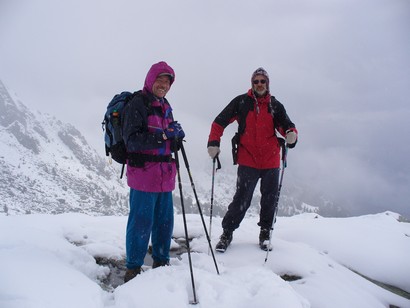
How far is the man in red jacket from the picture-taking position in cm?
670

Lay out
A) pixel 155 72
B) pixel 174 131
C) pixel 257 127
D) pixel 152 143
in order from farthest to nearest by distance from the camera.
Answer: pixel 257 127 → pixel 155 72 → pixel 174 131 → pixel 152 143

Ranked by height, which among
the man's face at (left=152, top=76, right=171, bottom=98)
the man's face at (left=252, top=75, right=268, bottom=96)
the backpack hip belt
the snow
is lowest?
the snow

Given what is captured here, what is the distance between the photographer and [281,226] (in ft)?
31.0

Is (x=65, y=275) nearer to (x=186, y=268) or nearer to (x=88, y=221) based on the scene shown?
(x=186, y=268)

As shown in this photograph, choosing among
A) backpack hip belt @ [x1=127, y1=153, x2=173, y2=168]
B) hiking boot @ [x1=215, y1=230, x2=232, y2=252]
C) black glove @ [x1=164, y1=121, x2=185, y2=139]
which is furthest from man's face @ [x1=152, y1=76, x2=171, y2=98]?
hiking boot @ [x1=215, y1=230, x2=232, y2=252]

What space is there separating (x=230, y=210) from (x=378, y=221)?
23.0 ft

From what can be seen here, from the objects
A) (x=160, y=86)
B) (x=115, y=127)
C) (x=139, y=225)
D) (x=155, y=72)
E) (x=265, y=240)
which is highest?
(x=155, y=72)

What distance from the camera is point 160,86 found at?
5340 millimetres

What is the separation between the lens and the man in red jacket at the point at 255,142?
6699mm

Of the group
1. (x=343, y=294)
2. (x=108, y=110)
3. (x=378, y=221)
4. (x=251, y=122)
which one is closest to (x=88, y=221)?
(x=108, y=110)

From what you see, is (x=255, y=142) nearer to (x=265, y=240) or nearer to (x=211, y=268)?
(x=265, y=240)

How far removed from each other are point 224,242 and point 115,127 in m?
3.58

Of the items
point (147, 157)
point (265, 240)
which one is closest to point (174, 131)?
point (147, 157)

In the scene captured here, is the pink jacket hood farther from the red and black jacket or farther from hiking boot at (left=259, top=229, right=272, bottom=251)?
hiking boot at (left=259, top=229, right=272, bottom=251)
